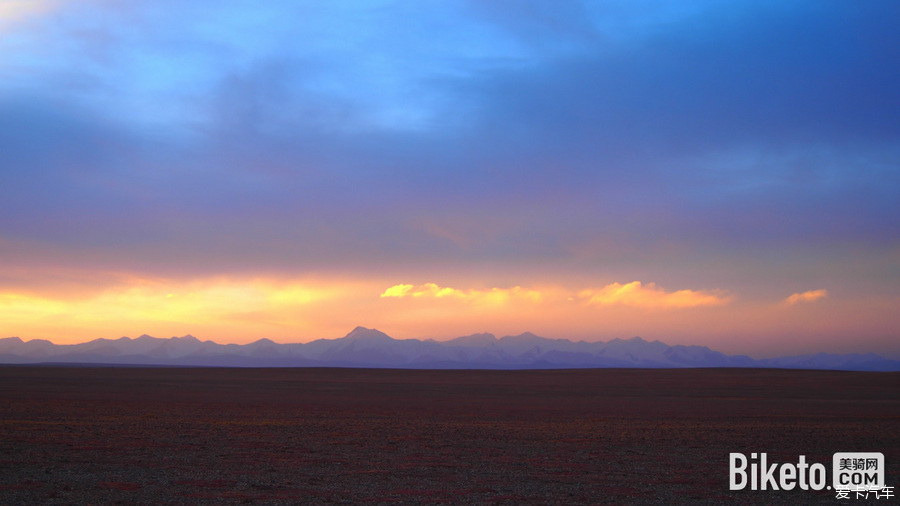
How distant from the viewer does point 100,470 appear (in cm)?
1717

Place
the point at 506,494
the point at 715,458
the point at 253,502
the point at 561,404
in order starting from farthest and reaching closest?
1. the point at 561,404
2. the point at 715,458
3. the point at 506,494
4. the point at 253,502

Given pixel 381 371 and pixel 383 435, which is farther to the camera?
pixel 381 371

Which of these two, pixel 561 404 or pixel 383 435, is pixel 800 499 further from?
pixel 561 404

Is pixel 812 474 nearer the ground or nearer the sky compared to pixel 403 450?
nearer the sky

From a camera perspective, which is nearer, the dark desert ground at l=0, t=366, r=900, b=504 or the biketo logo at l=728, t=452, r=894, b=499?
the dark desert ground at l=0, t=366, r=900, b=504

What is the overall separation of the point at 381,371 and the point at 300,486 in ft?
327

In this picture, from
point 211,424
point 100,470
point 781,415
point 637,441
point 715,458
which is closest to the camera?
point 100,470

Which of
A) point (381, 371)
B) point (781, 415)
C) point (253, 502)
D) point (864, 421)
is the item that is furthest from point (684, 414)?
point (381, 371)

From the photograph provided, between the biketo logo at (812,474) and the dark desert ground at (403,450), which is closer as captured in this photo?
the dark desert ground at (403,450)

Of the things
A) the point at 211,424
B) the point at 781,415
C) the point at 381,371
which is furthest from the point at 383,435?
the point at 381,371

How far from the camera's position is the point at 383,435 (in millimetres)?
25828

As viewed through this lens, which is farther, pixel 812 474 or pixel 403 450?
pixel 403 450

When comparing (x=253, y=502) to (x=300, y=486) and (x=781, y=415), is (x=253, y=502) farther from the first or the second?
(x=781, y=415)

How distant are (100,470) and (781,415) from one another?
117 ft
